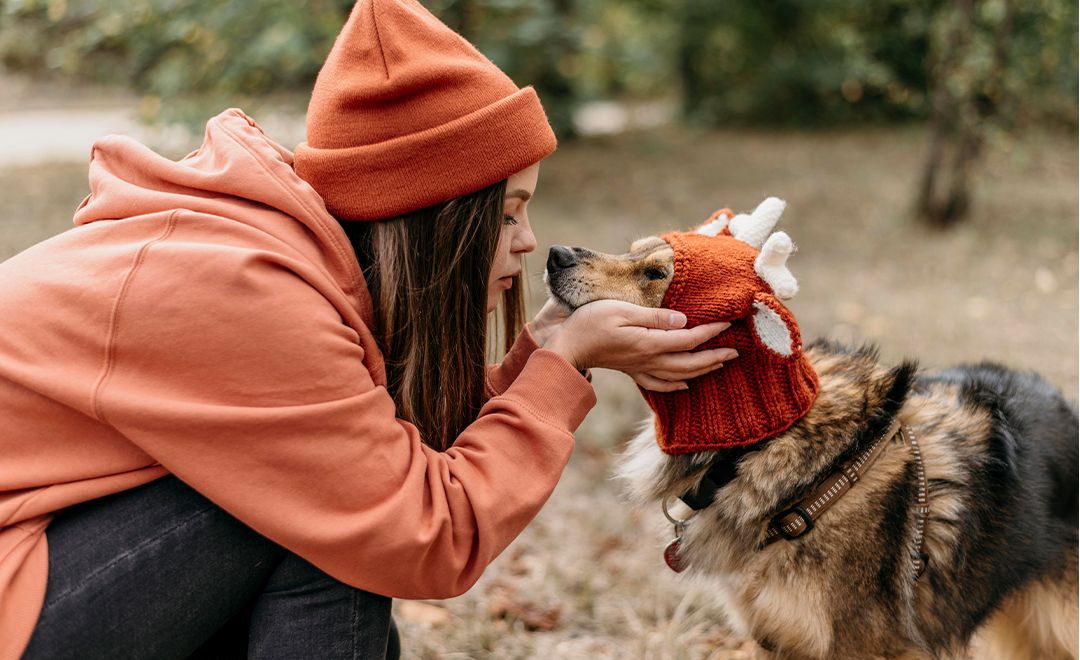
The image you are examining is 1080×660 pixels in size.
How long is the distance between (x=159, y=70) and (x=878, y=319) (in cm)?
583

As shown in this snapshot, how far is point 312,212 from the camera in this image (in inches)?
66.2

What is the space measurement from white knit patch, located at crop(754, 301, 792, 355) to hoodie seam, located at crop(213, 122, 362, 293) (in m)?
0.83

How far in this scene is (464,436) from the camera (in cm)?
176

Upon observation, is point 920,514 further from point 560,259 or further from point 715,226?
point 560,259

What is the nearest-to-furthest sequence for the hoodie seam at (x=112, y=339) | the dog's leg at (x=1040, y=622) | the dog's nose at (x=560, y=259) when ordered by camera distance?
the hoodie seam at (x=112, y=339), the dog's nose at (x=560, y=259), the dog's leg at (x=1040, y=622)

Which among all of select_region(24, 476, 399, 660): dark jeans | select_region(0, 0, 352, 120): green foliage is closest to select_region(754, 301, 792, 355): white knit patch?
select_region(24, 476, 399, 660): dark jeans

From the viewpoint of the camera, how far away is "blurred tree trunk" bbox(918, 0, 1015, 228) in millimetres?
7012

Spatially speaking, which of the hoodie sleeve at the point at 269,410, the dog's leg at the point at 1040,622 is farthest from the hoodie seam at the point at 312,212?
the dog's leg at the point at 1040,622

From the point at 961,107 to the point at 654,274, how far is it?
6.22 m

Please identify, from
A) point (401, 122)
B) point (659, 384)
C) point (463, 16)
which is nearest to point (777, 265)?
point (659, 384)

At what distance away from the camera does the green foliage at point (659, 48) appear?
22.1 feet

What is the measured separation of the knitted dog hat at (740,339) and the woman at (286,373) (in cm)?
10

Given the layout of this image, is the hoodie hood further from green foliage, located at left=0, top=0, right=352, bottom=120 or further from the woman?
green foliage, located at left=0, top=0, right=352, bottom=120

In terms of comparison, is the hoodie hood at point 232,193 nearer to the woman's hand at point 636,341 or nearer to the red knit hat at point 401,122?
the red knit hat at point 401,122
